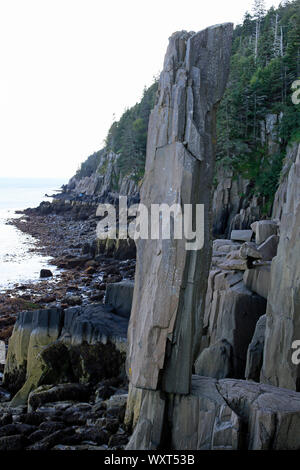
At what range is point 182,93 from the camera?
6.12 m

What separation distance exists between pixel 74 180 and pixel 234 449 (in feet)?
351

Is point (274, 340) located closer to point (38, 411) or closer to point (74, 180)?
point (38, 411)

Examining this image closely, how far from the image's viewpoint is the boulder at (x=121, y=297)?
41.7 feet

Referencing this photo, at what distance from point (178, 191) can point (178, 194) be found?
0.04m

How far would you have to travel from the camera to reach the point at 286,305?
7.75m

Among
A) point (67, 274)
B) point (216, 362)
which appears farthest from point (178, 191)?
point (67, 274)

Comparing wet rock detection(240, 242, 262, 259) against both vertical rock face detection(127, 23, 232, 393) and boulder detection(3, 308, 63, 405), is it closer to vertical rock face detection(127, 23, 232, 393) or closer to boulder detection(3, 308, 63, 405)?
boulder detection(3, 308, 63, 405)

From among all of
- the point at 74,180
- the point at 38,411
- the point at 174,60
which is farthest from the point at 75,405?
the point at 74,180

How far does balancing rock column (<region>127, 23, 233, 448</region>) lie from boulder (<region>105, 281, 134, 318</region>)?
628 cm

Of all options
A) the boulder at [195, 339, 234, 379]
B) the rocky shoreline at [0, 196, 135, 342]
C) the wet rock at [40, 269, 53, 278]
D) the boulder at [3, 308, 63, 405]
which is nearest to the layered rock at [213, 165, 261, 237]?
the rocky shoreline at [0, 196, 135, 342]

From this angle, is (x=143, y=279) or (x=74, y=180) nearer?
(x=143, y=279)

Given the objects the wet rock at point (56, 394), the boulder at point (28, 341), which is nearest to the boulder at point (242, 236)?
the boulder at point (28, 341)

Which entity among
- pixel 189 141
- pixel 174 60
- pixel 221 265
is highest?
pixel 174 60

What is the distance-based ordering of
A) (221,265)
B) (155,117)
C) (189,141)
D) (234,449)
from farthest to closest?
(221,265) → (155,117) → (189,141) → (234,449)
